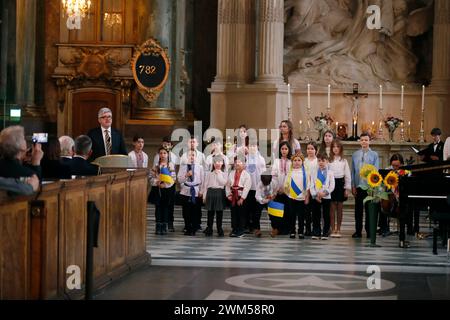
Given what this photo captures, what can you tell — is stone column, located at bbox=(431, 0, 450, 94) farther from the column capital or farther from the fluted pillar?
the fluted pillar

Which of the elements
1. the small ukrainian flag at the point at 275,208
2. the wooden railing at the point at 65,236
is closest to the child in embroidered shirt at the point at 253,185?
the small ukrainian flag at the point at 275,208

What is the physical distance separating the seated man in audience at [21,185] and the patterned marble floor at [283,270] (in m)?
1.98

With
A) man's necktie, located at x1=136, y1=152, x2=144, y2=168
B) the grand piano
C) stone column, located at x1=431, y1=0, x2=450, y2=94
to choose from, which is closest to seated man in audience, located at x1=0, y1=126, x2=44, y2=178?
the grand piano

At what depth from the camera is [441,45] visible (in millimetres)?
26031

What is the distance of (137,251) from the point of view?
14211mm

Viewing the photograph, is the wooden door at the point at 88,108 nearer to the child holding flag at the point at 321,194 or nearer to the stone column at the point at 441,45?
the stone column at the point at 441,45

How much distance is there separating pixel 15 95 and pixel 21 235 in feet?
59.9

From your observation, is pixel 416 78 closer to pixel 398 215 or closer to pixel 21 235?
pixel 398 215

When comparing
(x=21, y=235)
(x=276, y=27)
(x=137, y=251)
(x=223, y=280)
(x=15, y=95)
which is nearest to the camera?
(x=21, y=235)

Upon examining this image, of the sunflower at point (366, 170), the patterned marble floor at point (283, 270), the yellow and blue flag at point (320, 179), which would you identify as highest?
the sunflower at point (366, 170)

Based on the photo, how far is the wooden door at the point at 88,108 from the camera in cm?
2800

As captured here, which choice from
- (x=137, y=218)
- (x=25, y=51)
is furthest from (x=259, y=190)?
(x=25, y=51)

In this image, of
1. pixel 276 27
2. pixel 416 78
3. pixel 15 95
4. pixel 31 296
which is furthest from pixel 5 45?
pixel 31 296

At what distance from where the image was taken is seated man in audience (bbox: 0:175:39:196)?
32.2 feet
